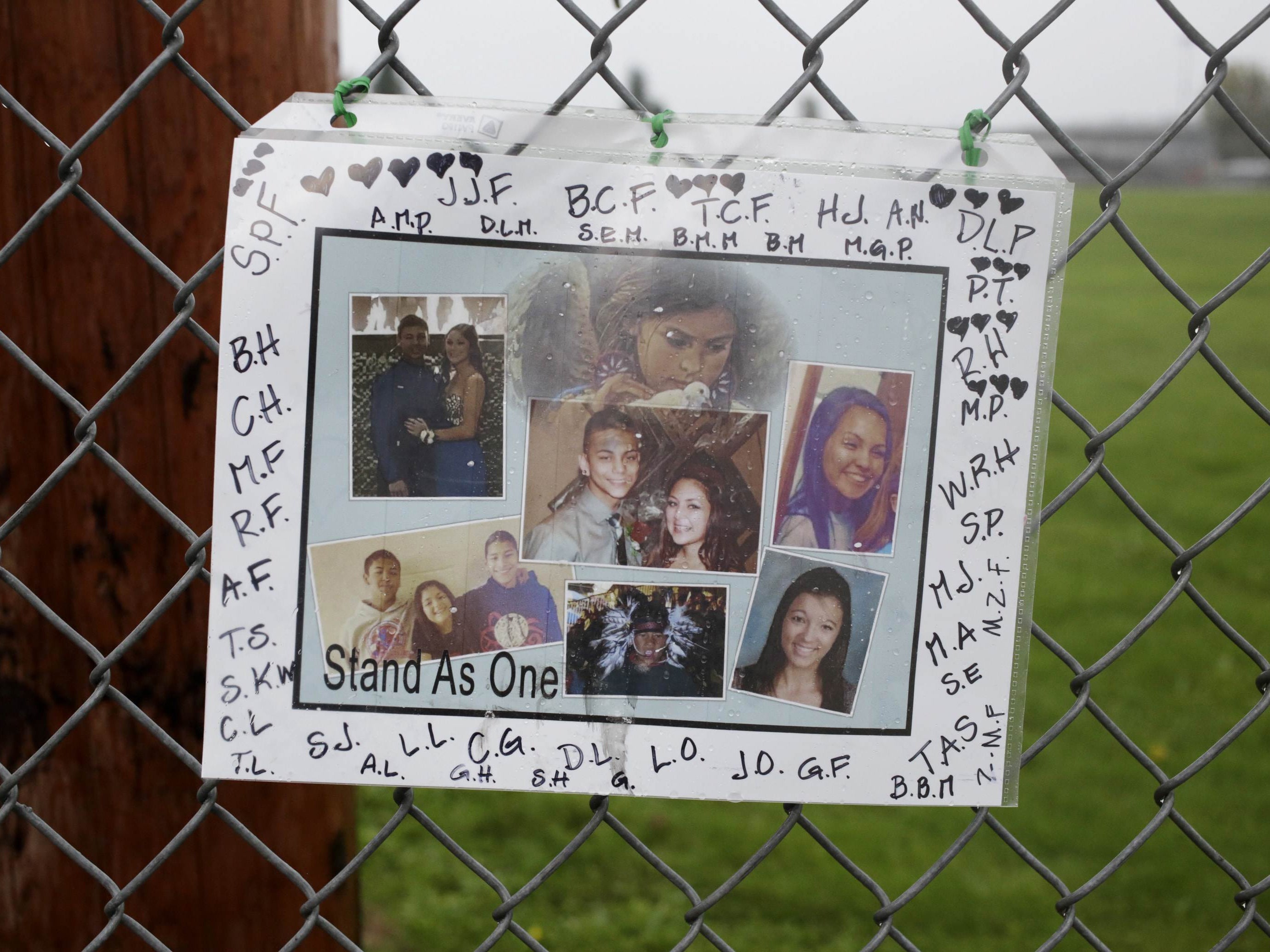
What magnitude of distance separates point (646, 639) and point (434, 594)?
0.19 meters

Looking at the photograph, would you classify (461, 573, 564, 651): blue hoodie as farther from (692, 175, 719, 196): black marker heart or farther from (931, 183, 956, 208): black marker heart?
(931, 183, 956, 208): black marker heart

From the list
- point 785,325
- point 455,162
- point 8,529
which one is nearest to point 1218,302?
point 785,325

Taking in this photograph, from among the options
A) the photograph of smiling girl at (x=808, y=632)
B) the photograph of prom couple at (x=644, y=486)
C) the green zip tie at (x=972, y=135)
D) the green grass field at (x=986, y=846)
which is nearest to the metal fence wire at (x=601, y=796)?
the green zip tie at (x=972, y=135)

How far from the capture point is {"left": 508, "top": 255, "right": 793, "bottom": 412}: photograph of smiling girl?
0.86 meters

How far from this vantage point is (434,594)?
0.89m

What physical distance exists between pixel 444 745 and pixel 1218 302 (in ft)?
2.57

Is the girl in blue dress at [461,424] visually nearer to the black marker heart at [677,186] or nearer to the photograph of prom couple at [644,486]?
the photograph of prom couple at [644,486]

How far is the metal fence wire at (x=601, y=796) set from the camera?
0.85 meters

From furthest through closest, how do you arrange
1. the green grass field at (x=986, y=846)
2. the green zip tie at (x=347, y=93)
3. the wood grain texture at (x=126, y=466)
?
the green grass field at (x=986, y=846), the wood grain texture at (x=126, y=466), the green zip tie at (x=347, y=93)

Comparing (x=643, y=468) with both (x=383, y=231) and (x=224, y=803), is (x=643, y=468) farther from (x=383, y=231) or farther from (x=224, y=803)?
(x=224, y=803)

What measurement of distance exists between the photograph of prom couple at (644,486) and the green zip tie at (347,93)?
28cm

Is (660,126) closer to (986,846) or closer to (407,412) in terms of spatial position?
(407,412)

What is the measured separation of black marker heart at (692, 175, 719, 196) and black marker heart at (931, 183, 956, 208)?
18 cm

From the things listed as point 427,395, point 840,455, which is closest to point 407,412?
point 427,395
